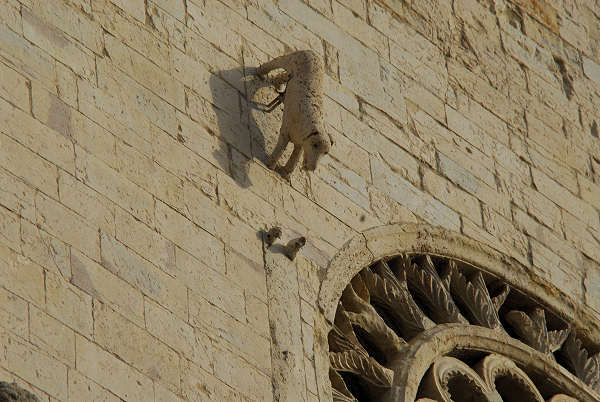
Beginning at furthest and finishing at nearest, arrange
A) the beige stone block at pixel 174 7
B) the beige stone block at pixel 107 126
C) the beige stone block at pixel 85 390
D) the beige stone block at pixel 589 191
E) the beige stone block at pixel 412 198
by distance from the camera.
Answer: the beige stone block at pixel 589 191, the beige stone block at pixel 412 198, the beige stone block at pixel 174 7, the beige stone block at pixel 107 126, the beige stone block at pixel 85 390

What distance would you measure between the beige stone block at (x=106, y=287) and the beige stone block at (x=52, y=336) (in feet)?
0.78

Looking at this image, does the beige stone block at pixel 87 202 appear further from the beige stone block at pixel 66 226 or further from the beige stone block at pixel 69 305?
the beige stone block at pixel 69 305

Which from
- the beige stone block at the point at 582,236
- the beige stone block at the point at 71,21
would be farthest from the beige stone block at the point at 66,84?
the beige stone block at the point at 582,236

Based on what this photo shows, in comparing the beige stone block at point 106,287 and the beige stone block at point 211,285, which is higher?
the beige stone block at point 106,287

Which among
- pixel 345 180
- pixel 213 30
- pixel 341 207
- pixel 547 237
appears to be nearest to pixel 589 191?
pixel 547 237

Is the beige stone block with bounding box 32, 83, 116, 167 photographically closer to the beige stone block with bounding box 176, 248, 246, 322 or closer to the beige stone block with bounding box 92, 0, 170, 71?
the beige stone block with bounding box 176, 248, 246, 322

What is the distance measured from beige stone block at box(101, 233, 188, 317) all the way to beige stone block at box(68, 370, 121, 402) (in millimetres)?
572

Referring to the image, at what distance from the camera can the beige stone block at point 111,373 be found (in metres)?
6.59

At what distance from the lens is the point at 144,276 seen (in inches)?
280

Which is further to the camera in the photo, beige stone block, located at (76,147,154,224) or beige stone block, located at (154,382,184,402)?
beige stone block, located at (76,147,154,224)

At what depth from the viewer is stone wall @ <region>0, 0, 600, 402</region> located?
22.4 feet

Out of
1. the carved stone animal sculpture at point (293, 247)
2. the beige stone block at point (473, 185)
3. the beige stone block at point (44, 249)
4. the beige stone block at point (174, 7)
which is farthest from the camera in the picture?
the beige stone block at point (473, 185)

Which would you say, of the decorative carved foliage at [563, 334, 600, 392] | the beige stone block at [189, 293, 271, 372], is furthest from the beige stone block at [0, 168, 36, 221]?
the decorative carved foliage at [563, 334, 600, 392]

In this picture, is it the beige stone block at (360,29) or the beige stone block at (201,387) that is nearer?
the beige stone block at (201,387)
